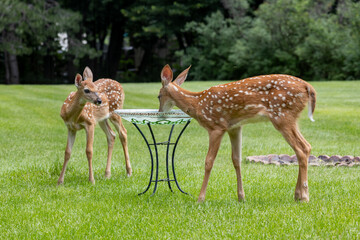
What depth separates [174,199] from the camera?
5945 millimetres

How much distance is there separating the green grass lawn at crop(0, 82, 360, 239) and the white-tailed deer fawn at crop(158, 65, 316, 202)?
0.46 m

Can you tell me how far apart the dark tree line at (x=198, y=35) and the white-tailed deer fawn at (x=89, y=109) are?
78.4 ft

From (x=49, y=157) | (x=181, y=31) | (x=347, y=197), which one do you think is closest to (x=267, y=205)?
(x=347, y=197)

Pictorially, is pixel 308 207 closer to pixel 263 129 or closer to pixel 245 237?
pixel 245 237

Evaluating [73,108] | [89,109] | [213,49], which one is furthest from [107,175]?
[213,49]

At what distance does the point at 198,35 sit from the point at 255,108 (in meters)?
34.7

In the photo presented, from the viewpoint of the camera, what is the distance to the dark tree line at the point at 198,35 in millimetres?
31641

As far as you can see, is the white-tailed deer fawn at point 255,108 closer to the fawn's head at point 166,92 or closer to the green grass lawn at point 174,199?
the fawn's head at point 166,92

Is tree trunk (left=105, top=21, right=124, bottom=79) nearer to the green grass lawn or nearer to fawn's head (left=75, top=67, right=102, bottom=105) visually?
the green grass lawn

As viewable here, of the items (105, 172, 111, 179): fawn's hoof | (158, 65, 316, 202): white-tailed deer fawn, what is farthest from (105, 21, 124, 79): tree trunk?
(158, 65, 316, 202): white-tailed deer fawn

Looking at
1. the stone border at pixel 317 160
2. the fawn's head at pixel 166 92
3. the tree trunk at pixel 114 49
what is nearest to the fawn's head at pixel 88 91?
the fawn's head at pixel 166 92

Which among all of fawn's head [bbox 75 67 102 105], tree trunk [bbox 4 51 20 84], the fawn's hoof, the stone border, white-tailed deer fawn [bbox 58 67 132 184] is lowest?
tree trunk [bbox 4 51 20 84]

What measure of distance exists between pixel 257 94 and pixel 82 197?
96.1 inches

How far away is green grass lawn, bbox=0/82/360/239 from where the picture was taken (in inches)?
186
